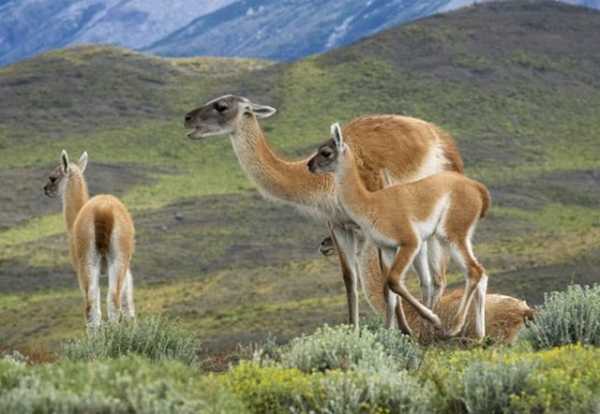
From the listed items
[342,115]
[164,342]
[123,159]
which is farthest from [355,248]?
Result: [342,115]

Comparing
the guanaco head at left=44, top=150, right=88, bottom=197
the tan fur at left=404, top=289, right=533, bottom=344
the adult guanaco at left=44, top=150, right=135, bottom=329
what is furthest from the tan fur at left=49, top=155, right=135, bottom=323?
the tan fur at left=404, top=289, right=533, bottom=344

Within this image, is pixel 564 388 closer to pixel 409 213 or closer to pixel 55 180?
pixel 409 213

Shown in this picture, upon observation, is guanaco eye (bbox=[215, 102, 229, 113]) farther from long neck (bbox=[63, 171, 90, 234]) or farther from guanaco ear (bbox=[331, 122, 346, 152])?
long neck (bbox=[63, 171, 90, 234])

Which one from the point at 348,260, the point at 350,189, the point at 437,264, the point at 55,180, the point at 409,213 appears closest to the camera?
the point at 409,213

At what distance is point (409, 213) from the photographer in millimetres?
10852

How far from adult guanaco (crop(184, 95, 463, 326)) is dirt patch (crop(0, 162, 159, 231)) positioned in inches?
1802

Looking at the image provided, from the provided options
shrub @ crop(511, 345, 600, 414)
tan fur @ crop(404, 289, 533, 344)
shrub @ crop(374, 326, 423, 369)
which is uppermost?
shrub @ crop(511, 345, 600, 414)

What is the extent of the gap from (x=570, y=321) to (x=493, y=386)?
2.95 meters

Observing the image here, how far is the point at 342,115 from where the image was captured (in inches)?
3169

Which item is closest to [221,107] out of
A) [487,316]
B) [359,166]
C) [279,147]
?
[359,166]

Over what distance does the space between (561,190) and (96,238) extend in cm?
5123

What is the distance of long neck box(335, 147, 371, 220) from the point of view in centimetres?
1098

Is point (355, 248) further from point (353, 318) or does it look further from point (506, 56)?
point (506, 56)

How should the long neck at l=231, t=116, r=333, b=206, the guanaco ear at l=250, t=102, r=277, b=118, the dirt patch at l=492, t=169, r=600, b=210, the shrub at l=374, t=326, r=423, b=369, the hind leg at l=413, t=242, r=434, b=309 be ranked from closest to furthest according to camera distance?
the shrub at l=374, t=326, r=423, b=369 < the hind leg at l=413, t=242, r=434, b=309 < the long neck at l=231, t=116, r=333, b=206 < the guanaco ear at l=250, t=102, r=277, b=118 < the dirt patch at l=492, t=169, r=600, b=210
